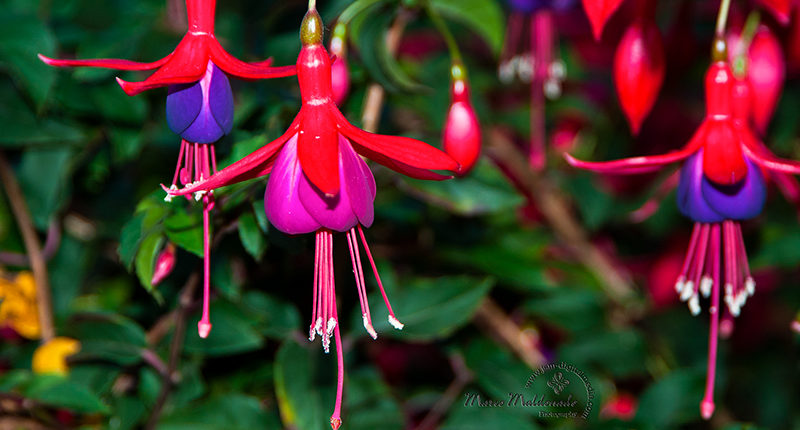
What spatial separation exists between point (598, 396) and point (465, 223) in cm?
28

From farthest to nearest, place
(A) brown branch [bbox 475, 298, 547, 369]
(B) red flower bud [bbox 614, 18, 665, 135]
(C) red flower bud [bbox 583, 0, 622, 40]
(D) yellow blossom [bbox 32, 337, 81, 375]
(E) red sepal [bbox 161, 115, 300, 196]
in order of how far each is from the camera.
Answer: (A) brown branch [bbox 475, 298, 547, 369], (D) yellow blossom [bbox 32, 337, 81, 375], (B) red flower bud [bbox 614, 18, 665, 135], (C) red flower bud [bbox 583, 0, 622, 40], (E) red sepal [bbox 161, 115, 300, 196]

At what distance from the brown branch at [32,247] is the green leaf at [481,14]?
515 millimetres

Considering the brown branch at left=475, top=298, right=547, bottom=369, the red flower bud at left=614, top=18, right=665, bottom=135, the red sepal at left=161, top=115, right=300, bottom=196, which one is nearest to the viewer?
the red sepal at left=161, top=115, right=300, bottom=196

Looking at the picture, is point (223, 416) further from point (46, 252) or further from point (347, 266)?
A: point (46, 252)

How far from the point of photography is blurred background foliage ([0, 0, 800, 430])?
0.73 m

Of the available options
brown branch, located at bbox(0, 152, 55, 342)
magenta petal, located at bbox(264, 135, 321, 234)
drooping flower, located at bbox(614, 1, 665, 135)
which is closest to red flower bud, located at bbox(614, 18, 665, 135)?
drooping flower, located at bbox(614, 1, 665, 135)

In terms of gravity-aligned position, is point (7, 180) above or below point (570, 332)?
above

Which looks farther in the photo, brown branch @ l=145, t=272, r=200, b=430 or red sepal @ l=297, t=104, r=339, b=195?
brown branch @ l=145, t=272, r=200, b=430

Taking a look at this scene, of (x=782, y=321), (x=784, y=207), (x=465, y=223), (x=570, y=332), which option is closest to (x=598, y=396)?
(x=570, y=332)

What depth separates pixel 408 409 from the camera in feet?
2.90

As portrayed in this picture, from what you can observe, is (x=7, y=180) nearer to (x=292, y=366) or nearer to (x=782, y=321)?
(x=292, y=366)

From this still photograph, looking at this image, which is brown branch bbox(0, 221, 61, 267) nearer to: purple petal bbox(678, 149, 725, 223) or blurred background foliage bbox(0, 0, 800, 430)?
blurred background foliage bbox(0, 0, 800, 430)

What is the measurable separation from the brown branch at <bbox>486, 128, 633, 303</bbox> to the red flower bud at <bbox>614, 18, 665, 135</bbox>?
434mm

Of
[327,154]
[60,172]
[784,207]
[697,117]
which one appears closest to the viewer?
[327,154]
